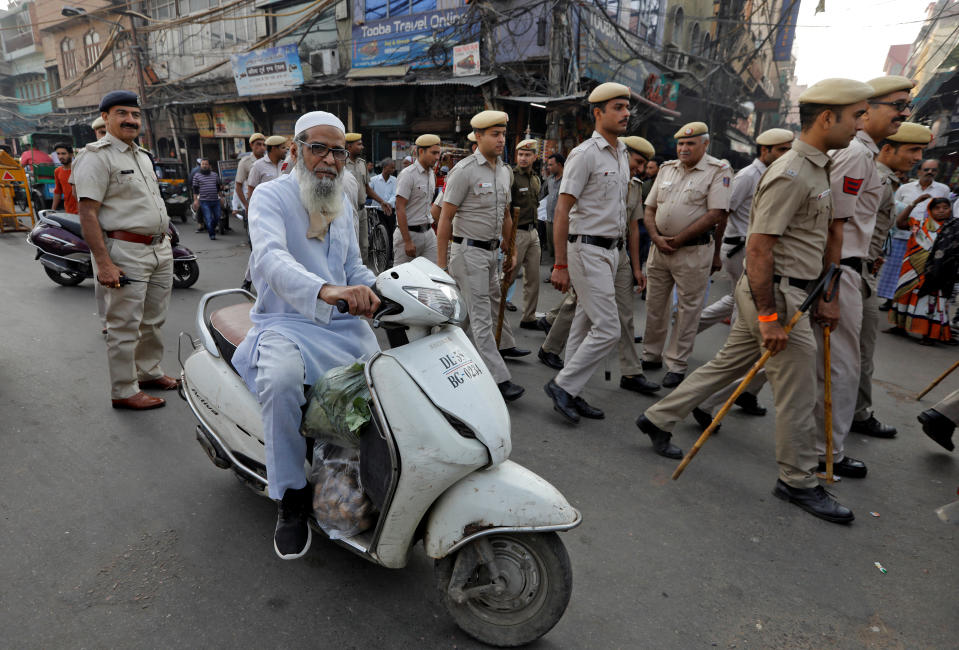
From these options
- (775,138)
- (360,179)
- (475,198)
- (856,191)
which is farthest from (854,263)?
(360,179)

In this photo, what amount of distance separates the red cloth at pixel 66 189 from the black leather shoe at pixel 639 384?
727cm

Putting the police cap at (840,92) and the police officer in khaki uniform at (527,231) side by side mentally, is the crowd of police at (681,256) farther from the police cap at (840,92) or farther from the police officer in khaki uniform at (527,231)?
the police officer in khaki uniform at (527,231)

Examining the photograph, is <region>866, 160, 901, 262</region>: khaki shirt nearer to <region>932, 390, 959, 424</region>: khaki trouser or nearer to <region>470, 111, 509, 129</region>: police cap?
<region>932, 390, 959, 424</region>: khaki trouser

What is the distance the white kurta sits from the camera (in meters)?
2.11

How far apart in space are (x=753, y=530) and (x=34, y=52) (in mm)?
44691

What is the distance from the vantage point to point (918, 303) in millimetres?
6289

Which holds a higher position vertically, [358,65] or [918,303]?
[358,65]

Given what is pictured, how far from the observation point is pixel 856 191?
119 inches

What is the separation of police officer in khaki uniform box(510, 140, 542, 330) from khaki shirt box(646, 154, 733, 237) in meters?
1.76

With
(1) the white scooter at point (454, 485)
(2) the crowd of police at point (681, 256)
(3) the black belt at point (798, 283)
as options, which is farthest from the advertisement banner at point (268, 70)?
(1) the white scooter at point (454, 485)

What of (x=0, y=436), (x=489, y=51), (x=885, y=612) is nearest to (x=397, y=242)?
(x=0, y=436)

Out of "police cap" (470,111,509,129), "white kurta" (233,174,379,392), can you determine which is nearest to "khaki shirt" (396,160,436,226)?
"police cap" (470,111,509,129)

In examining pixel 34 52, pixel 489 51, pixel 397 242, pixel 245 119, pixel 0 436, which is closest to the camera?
pixel 0 436

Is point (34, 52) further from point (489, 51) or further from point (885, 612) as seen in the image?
point (885, 612)
